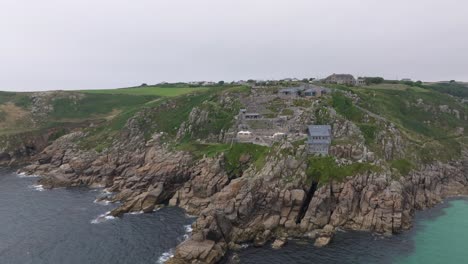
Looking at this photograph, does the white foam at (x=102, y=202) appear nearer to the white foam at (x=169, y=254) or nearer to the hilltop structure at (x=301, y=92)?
the white foam at (x=169, y=254)

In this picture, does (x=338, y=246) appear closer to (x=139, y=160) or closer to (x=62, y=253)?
(x=62, y=253)

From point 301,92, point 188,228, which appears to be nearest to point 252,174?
point 188,228

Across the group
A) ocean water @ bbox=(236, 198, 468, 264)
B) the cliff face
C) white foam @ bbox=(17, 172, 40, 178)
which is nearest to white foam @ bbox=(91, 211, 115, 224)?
the cliff face

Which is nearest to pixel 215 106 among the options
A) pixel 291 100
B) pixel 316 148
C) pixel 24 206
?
pixel 291 100

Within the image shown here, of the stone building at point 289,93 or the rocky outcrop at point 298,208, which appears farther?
the stone building at point 289,93

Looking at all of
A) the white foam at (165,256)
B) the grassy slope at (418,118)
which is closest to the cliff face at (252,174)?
the grassy slope at (418,118)

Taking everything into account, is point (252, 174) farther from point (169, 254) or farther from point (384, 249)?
point (384, 249)

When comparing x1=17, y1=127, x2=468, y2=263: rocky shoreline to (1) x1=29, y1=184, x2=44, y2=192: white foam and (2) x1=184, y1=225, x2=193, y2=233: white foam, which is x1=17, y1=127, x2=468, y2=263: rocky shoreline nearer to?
(2) x1=184, y1=225, x2=193, y2=233: white foam
